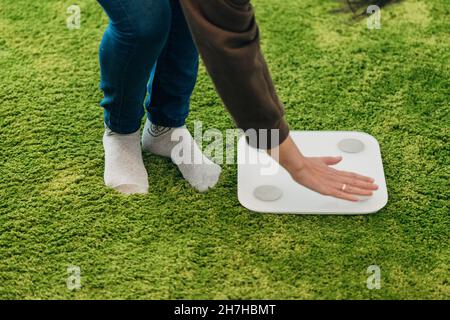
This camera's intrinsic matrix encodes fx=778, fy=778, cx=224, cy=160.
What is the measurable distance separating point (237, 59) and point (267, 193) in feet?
1.78

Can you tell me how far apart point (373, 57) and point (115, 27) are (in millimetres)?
863

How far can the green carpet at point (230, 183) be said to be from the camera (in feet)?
4.84

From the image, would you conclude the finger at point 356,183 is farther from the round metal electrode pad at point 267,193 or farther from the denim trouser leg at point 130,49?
the denim trouser leg at point 130,49

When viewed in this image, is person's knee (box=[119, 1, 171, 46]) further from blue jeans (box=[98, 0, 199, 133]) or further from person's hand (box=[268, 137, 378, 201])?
person's hand (box=[268, 137, 378, 201])

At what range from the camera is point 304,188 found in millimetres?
1647

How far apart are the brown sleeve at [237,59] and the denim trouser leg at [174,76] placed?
12.4 inches

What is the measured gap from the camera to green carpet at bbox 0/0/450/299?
1.47m

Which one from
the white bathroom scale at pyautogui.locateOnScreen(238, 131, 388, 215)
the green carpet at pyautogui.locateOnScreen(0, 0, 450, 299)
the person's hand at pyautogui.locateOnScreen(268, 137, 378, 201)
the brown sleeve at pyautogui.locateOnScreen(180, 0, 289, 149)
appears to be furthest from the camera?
the white bathroom scale at pyautogui.locateOnScreen(238, 131, 388, 215)

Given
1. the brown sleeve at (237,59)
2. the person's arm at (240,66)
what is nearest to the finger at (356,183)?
the person's arm at (240,66)

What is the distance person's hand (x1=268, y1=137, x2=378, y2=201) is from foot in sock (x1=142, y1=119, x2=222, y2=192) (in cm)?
27

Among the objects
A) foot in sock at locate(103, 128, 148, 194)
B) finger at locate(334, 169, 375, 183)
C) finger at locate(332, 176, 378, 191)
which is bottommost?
finger at locate(332, 176, 378, 191)

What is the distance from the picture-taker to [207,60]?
3.81ft

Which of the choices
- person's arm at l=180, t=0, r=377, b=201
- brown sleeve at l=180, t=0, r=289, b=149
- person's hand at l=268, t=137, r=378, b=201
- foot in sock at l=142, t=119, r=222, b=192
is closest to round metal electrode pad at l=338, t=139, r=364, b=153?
person's hand at l=268, t=137, r=378, b=201
